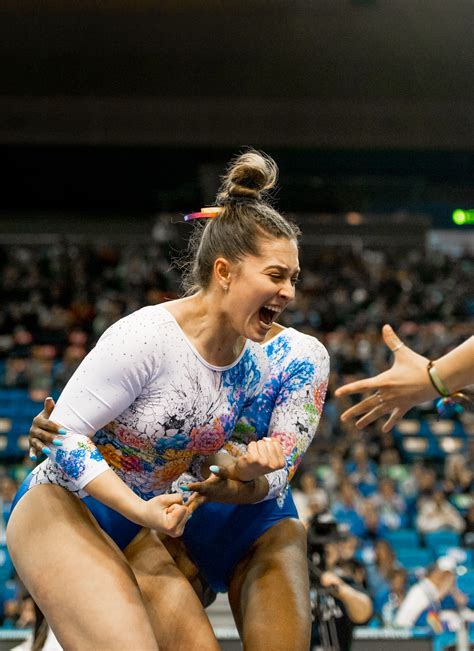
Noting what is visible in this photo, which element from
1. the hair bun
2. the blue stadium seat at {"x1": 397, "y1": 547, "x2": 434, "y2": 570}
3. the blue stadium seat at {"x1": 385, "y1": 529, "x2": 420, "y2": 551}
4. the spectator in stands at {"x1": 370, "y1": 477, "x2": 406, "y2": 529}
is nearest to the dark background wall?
the spectator in stands at {"x1": 370, "y1": 477, "x2": 406, "y2": 529}

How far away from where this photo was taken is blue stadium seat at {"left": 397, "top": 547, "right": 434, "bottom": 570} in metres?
8.05

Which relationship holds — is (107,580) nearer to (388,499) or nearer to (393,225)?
(388,499)

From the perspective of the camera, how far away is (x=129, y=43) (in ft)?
35.1

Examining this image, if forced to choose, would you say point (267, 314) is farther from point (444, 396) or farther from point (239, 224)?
point (444, 396)

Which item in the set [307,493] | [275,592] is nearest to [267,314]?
[275,592]

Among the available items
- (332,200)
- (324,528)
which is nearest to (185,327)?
(324,528)

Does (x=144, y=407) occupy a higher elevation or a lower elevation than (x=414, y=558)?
higher

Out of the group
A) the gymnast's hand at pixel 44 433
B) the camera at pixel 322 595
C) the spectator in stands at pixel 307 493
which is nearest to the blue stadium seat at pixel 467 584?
the spectator in stands at pixel 307 493

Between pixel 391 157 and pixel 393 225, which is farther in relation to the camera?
pixel 393 225

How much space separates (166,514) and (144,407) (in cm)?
32

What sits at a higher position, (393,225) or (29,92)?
(29,92)

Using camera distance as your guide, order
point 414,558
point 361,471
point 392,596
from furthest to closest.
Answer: point 361,471 < point 414,558 < point 392,596

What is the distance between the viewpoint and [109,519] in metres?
2.48

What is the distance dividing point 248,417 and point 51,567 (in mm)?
705
